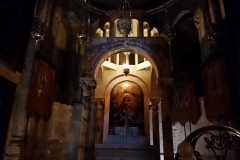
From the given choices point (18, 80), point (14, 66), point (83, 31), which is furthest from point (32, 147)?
point (83, 31)

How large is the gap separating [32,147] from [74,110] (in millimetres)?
2797

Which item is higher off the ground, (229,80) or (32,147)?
(229,80)

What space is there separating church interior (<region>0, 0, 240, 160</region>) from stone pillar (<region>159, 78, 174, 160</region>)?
A: 0.04 meters

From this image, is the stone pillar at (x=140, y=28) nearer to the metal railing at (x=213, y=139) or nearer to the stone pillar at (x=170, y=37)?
the stone pillar at (x=170, y=37)

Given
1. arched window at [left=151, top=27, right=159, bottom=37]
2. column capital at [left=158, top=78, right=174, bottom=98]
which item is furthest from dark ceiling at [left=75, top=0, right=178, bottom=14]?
column capital at [left=158, top=78, right=174, bottom=98]

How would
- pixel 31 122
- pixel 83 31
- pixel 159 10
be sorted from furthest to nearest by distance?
pixel 159 10, pixel 83 31, pixel 31 122

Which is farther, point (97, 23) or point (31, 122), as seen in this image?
point (97, 23)

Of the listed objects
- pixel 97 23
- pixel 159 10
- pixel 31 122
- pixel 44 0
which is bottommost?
pixel 31 122

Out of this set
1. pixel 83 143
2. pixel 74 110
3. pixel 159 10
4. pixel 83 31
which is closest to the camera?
pixel 83 31

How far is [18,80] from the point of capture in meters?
5.33

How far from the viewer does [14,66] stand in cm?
509

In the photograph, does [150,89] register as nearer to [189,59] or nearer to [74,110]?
[189,59]

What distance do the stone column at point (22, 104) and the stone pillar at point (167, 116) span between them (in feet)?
16.3

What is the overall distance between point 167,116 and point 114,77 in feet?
17.7
